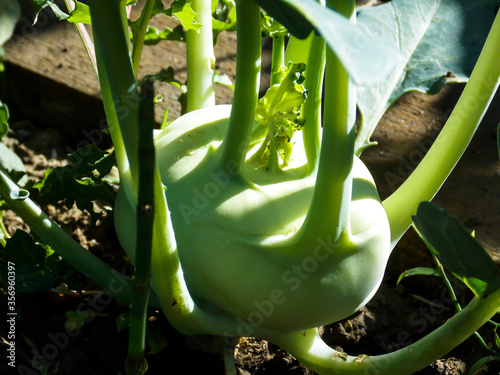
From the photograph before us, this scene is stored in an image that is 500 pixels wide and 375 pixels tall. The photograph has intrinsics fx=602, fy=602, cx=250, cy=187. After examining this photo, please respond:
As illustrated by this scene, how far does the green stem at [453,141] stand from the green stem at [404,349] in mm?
139

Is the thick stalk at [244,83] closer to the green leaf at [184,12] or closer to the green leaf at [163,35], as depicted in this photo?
the green leaf at [184,12]

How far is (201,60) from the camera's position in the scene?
78 centimetres

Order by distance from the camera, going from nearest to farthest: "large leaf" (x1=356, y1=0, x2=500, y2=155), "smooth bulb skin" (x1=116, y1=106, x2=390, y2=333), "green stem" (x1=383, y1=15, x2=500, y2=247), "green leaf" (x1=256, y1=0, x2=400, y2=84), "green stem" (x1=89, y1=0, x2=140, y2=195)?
"green leaf" (x1=256, y1=0, x2=400, y2=84)
"green stem" (x1=89, y1=0, x2=140, y2=195)
"smooth bulb skin" (x1=116, y1=106, x2=390, y2=333)
"green stem" (x1=383, y1=15, x2=500, y2=247)
"large leaf" (x1=356, y1=0, x2=500, y2=155)

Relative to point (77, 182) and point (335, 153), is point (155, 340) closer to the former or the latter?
point (77, 182)

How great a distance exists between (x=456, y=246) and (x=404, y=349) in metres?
0.15

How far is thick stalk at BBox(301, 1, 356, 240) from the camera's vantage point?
50 cm

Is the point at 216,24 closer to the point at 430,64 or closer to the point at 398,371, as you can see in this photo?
the point at 430,64

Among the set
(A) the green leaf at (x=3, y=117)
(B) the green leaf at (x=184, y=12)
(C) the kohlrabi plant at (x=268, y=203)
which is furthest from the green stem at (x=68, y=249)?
(B) the green leaf at (x=184, y=12)

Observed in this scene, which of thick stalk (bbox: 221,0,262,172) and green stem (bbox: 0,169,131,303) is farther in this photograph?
green stem (bbox: 0,169,131,303)

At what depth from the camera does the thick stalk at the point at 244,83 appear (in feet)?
1.74

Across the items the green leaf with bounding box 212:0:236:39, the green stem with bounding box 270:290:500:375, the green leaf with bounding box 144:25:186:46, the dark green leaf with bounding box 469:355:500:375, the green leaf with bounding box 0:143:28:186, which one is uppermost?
the green leaf with bounding box 212:0:236:39

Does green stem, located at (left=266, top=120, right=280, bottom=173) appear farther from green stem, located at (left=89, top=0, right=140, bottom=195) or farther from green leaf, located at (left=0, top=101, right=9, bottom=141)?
green leaf, located at (left=0, top=101, right=9, bottom=141)

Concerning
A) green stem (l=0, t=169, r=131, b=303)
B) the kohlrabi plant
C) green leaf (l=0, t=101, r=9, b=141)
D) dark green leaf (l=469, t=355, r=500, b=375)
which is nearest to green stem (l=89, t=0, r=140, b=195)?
the kohlrabi plant

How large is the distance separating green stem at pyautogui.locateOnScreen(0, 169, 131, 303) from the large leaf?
373 millimetres
